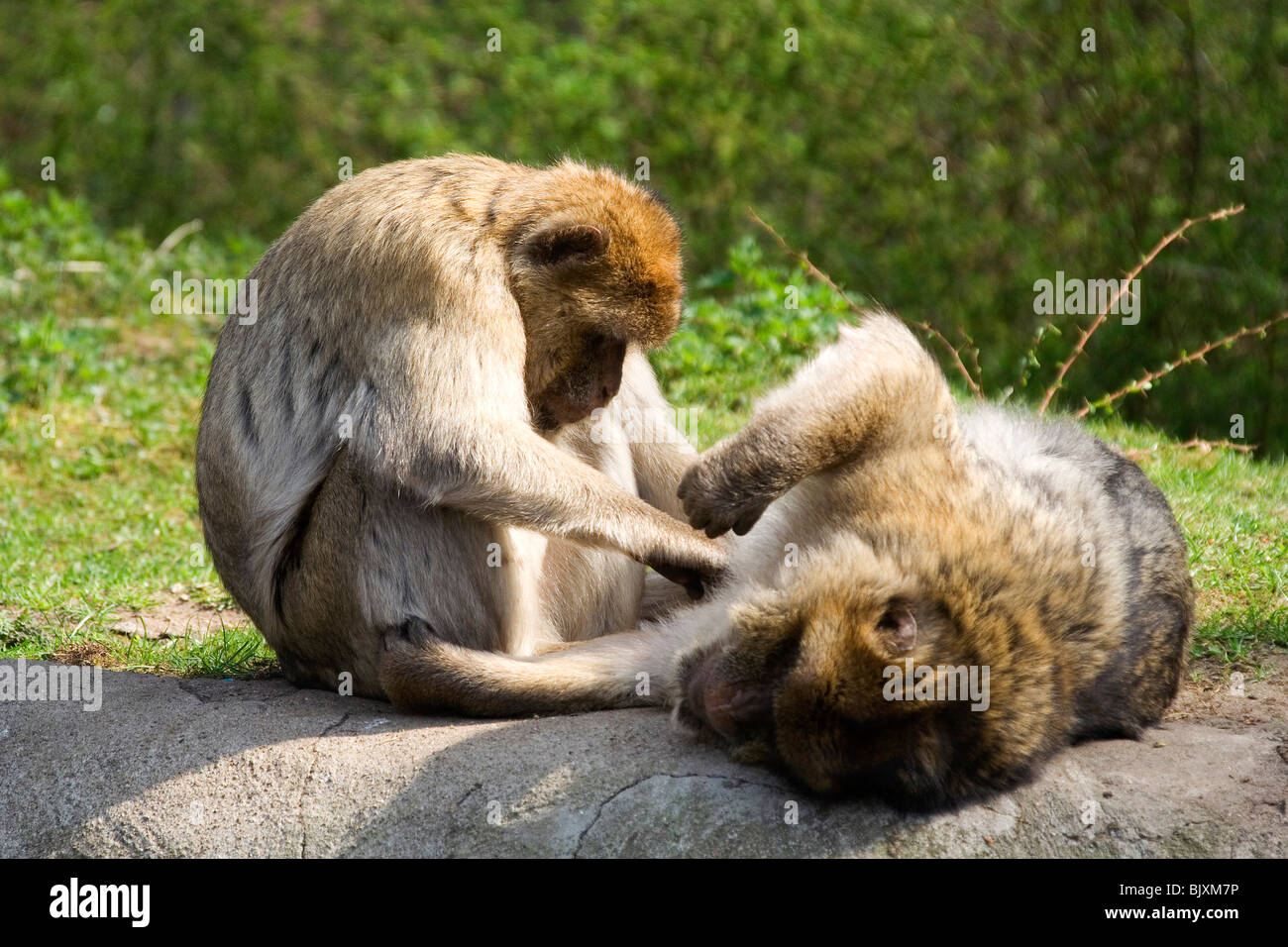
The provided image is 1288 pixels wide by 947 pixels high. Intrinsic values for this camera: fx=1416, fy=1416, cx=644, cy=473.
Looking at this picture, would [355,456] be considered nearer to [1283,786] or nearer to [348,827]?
[348,827]

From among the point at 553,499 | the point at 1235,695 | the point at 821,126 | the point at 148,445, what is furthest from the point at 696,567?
the point at 821,126

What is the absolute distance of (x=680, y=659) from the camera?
4102mm

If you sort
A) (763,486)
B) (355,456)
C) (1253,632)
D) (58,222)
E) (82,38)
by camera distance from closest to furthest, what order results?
(763,486) < (355,456) < (1253,632) < (58,222) < (82,38)

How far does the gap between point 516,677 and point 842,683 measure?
121cm

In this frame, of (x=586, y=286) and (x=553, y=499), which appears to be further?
(x=586, y=286)

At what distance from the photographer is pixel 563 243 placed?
4.62 meters

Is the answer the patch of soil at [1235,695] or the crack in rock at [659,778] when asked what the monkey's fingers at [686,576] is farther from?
the patch of soil at [1235,695]

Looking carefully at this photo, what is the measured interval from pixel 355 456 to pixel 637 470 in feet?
4.26

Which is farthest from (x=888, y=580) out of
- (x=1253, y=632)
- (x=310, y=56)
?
(x=310, y=56)

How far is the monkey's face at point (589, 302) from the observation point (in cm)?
464

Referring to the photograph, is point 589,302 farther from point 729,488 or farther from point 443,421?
point 729,488

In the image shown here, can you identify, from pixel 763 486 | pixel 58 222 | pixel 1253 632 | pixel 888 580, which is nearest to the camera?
pixel 888 580

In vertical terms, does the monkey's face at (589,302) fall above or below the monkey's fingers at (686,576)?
above

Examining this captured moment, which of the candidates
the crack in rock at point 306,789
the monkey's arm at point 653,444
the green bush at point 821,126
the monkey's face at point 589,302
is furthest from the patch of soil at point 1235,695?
the green bush at point 821,126
